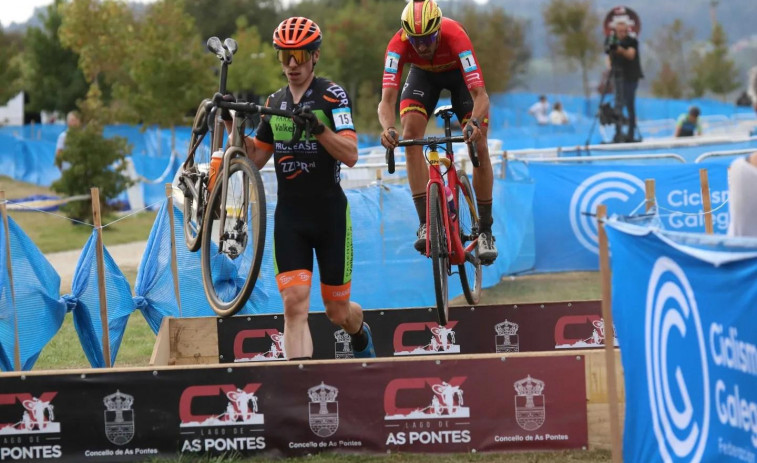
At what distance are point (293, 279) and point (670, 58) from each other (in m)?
81.5

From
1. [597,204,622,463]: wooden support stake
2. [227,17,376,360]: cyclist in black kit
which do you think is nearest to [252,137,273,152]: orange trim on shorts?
[227,17,376,360]: cyclist in black kit

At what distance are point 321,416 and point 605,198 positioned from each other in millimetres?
10340

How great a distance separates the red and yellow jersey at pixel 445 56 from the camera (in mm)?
8648

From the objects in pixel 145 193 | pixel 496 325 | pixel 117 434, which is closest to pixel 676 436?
pixel 117 434

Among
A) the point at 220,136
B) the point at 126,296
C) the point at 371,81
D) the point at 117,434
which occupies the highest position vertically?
the point at 371,81

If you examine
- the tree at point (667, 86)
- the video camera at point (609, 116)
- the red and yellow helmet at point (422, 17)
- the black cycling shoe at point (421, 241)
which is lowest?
the black cycling shoe at point (421, 241)

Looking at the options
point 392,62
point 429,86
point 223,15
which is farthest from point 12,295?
point 223,15

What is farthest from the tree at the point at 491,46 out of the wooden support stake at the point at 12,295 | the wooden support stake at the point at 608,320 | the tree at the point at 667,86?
the wooden support stake at the point at 608,320

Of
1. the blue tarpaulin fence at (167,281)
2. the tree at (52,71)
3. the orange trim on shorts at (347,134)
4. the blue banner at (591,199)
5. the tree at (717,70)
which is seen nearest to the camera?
the orange trim on shorts at (347,134)

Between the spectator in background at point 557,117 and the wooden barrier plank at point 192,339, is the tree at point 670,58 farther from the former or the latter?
the wooden barrier plank at point 192,339

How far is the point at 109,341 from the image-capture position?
30.5ft

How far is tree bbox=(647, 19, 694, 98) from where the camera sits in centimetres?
7438

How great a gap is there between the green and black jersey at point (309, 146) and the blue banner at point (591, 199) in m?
8.81

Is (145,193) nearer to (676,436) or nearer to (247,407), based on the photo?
(247,407)
